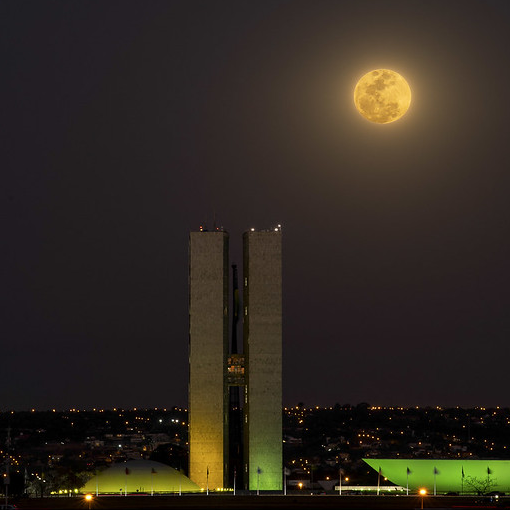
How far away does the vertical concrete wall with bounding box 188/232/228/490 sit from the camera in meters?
124

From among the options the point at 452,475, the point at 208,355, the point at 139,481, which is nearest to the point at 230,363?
the point at 208,355

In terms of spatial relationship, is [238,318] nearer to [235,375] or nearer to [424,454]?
[235,375]

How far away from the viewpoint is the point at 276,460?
124188 millimetres

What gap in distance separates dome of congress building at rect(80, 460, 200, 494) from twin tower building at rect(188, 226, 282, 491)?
438 centimetres

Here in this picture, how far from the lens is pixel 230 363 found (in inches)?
5032

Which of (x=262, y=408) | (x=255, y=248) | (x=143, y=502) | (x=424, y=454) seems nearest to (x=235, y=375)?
(x=262, y=408)

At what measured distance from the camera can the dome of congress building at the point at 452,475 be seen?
387 feet

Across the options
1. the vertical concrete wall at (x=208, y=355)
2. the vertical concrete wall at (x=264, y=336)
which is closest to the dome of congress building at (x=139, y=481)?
the vertical concrete wall at (x=208, y=355)

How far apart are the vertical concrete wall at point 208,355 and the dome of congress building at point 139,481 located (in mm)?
4145

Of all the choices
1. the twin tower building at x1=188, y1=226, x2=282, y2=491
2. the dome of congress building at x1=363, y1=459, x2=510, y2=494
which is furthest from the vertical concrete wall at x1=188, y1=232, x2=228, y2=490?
the dome of congress building at x1=363, y1=459, x2=510, y2=494

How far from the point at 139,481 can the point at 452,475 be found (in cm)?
2895

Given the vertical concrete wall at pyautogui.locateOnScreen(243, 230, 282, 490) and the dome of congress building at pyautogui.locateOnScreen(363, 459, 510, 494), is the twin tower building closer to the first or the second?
the vertical concrete wall at pyautogui.locateOnScreen(243, 230, 282, 490)

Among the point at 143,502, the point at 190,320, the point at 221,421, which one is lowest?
the point at 143,502

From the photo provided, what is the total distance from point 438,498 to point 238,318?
113ft
